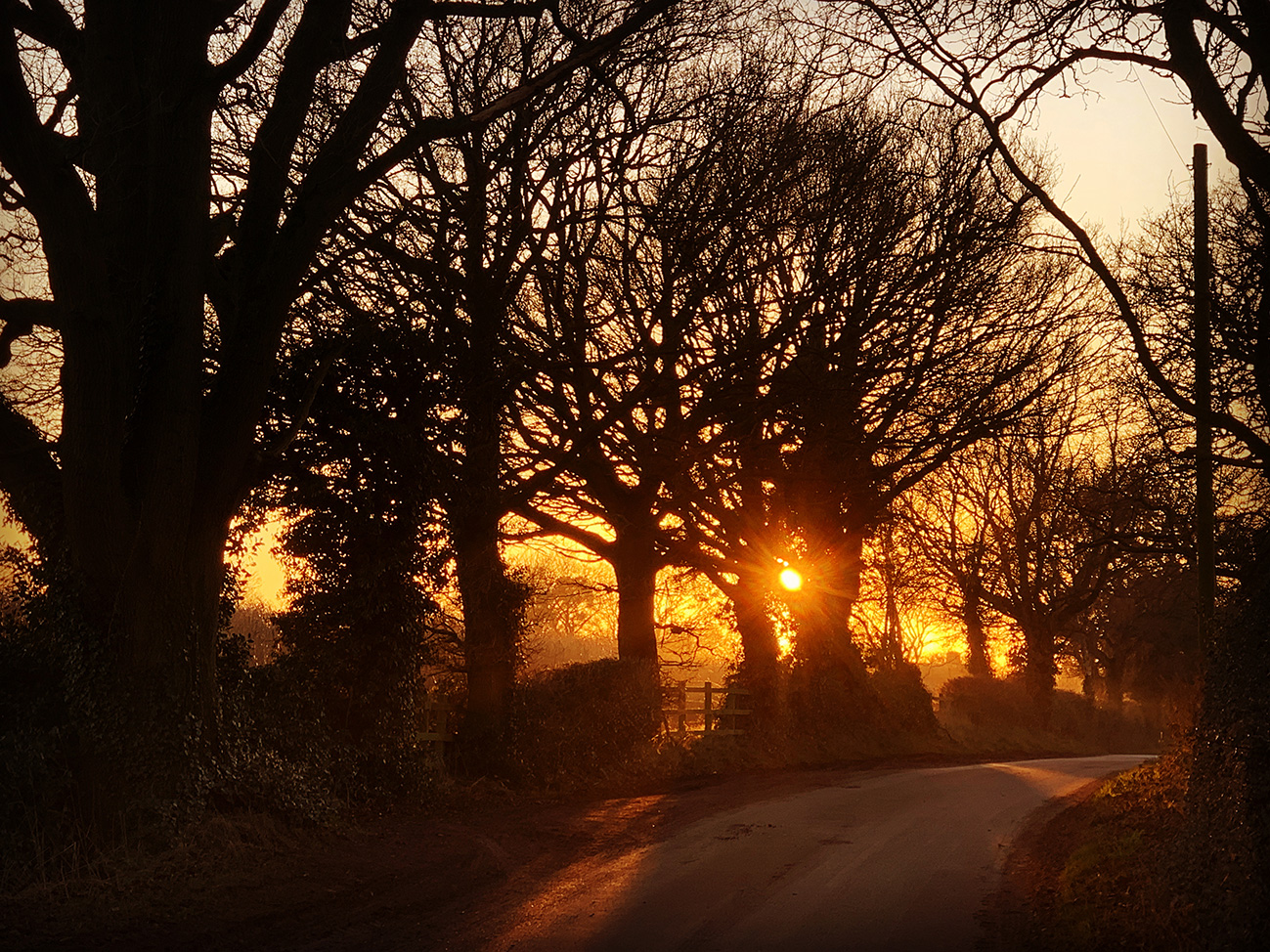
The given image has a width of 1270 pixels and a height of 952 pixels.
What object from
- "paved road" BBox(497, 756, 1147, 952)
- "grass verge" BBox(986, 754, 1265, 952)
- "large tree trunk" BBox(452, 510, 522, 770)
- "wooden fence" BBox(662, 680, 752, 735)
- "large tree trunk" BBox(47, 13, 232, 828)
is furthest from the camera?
"wooden fence" BBox(662, 680, 752, 735)

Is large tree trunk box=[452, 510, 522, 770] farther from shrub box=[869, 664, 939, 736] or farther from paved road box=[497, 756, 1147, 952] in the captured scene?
shrub box=[869, 664, 939, 736]

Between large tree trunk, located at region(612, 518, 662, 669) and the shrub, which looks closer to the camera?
large tree trunk, located at region(612, 518, 662, 669)

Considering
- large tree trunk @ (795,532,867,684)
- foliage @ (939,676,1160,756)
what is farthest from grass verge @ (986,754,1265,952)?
foliage @ (939,676,1160,756)

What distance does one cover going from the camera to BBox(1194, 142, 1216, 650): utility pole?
1345cm

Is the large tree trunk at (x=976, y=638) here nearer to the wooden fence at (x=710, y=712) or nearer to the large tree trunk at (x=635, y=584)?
the wooden fence at (x=710, y=712)

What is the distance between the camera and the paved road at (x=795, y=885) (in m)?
7.87

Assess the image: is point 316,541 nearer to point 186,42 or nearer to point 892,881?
point 186,42

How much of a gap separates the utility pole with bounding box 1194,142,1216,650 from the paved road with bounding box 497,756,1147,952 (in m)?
3.68

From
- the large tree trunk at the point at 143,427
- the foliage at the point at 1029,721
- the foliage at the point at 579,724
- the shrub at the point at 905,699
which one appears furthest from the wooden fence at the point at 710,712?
the large tree trunk at the point at 143,427

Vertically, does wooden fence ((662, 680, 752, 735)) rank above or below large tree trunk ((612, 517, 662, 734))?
below

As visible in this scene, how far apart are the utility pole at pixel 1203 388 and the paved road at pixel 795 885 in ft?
12.1

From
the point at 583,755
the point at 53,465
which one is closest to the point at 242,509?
the point at 53,465

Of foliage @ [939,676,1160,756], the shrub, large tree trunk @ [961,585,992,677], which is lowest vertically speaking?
foliage @ [939,676,1160,756]

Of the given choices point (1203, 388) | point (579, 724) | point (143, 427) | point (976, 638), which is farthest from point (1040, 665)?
point (143, 427)
